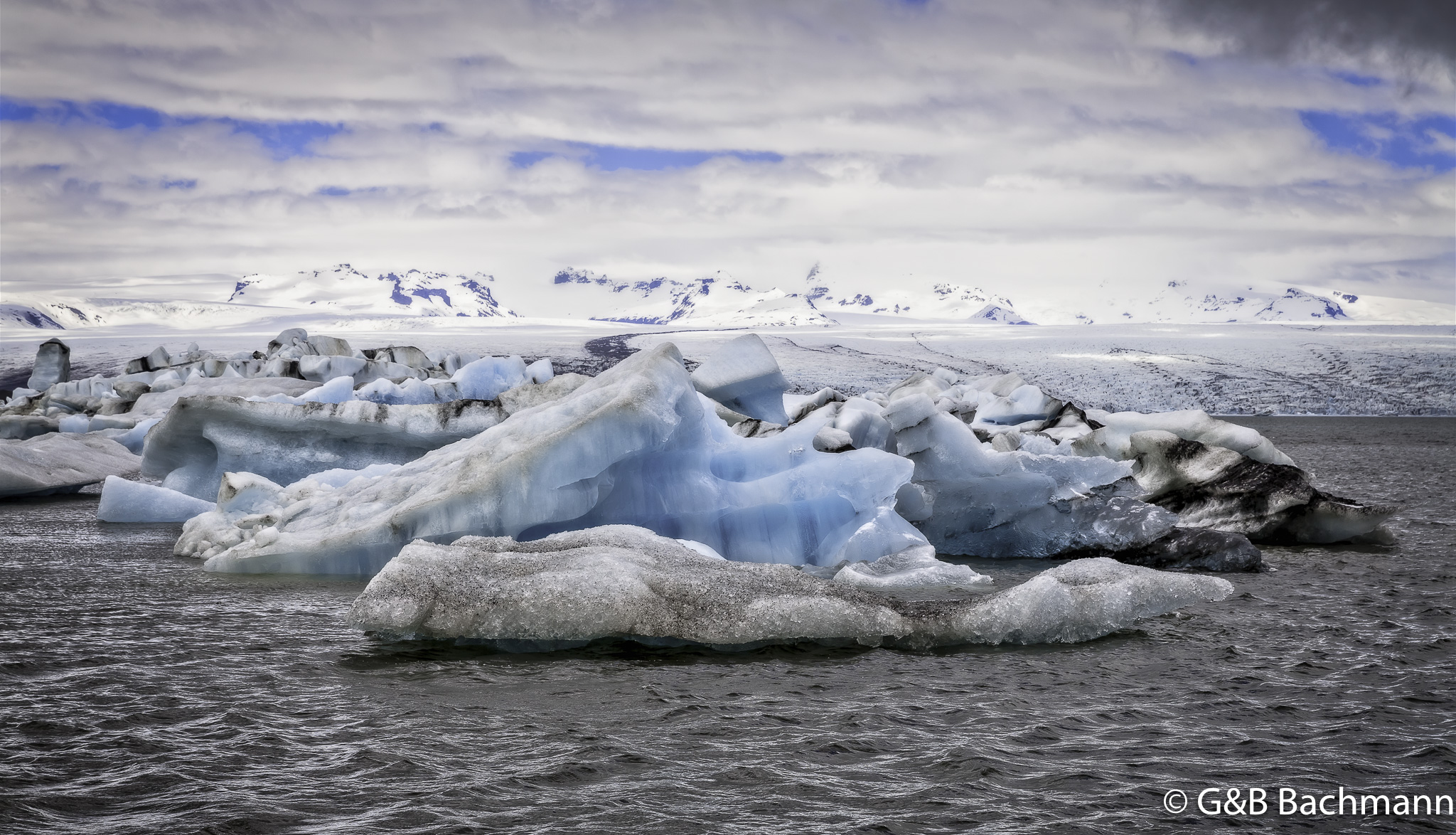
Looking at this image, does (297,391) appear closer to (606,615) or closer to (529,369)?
(529,369)

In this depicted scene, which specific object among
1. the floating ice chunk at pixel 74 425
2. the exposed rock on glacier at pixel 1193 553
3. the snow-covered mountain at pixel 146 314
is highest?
the snow-covered mountain at pixel 146 314

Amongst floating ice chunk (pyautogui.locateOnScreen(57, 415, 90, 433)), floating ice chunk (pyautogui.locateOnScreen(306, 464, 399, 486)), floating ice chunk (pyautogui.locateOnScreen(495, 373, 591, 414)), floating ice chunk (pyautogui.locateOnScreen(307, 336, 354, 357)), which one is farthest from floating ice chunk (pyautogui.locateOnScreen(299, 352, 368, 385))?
floating ice chunk (pyautogui.locateOnScreen(306, 464, 399, 486))

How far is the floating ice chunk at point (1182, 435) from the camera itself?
10195 millimetres

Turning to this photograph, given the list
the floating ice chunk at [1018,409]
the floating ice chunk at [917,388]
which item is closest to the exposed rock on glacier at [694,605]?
the floating ice chunk at [1018,409]

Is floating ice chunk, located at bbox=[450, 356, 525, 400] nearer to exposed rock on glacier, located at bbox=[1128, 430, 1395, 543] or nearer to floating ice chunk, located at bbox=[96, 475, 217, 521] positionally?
floating ice chunk, located at bbox=[96, 475, 217, 521]

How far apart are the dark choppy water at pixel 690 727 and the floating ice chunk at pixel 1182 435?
392cm

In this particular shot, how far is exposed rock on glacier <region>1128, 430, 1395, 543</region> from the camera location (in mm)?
9273

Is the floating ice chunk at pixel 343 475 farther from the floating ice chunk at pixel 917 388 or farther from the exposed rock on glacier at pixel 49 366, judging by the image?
the exposed rock on glacier at pixel 49 366

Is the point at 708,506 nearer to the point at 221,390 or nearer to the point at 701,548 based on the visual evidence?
the point at 701,548

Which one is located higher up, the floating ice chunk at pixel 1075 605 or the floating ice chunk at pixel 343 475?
the floating ice chunk at pixel 343 475

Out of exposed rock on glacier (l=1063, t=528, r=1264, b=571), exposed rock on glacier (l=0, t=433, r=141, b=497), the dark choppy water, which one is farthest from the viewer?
exposed rock on glacier (l=0, t=433, r=141, b=497)

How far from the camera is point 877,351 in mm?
51312

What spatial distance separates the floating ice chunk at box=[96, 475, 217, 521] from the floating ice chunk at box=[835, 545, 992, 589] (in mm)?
6408

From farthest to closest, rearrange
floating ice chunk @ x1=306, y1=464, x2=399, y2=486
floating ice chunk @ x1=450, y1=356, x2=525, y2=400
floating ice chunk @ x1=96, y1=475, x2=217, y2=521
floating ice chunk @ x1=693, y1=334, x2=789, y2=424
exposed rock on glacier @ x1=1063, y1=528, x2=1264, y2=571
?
floating ice chunk @ x1=450, y1=356, x2=525, y2=400 < floating ice chunk @ x1=693, y1=334, x2=789, y2=424 < floating ice chunk @ x1=96, y1=475, x2=217, y2=521 < floating ice chunk @ x1=306, y1=464, x2=399, y2=486 < exposed rock on glacier @ x1=1063, y1=528, x2=1264, y2=571
